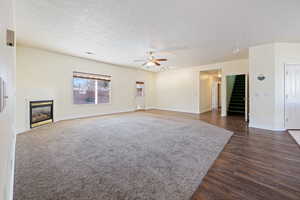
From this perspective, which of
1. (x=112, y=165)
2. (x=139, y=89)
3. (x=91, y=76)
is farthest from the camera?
(x=139, y=89)

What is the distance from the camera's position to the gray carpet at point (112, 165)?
4.99ft

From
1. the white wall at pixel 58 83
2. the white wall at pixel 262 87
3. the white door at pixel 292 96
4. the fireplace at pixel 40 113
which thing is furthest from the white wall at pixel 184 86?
the fireplace at pixel 40 113

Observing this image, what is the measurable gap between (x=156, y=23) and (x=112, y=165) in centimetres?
295

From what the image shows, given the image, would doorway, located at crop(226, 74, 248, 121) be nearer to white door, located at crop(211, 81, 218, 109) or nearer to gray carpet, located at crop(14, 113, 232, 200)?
white door, located at crop(211, 81, 218, 109)

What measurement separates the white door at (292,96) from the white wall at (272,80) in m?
0.15

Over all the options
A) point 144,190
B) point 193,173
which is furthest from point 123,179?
point 193,173

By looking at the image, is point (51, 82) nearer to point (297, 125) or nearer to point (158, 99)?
point (158, 99)

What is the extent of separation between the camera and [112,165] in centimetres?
210

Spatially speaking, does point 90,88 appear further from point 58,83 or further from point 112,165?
point 112,165

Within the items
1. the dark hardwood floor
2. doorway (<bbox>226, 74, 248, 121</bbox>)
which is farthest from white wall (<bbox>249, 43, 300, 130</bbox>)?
doorway (<bbox>226, 74, 248, 121</bbox>)

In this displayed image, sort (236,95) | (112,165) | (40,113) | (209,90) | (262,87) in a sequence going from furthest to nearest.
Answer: (209,90)
(236,95)
(40,113)
(262,87)
(112,165)

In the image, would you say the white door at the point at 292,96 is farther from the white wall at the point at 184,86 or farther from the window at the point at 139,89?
the window at the point at 139,89

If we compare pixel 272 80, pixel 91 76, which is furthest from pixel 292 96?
pixel 91 76

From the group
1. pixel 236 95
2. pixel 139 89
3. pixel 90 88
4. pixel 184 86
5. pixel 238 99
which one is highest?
pixel 184 86
